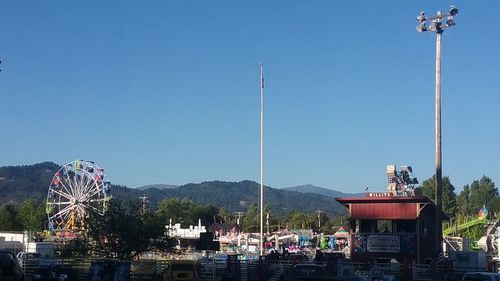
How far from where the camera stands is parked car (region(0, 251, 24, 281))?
86.9 feet

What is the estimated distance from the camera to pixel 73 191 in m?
94.3

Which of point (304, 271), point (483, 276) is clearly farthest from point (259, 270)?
point (483, 276)

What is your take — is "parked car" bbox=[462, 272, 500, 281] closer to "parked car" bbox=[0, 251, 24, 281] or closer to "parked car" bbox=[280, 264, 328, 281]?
"parked car" bbox=[280, 264, 328, 281]

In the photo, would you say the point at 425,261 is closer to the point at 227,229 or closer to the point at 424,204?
the point at 424,204

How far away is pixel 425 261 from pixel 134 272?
57.5ft

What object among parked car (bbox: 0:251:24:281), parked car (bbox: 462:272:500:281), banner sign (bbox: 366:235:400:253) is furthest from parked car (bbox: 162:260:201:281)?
banner sign (bbox: 366:235:400:253)

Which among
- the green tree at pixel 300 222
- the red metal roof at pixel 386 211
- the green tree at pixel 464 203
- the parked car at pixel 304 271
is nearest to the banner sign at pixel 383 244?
the red metal roof at pixel 386 211

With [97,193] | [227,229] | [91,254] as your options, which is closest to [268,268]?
[91,254]

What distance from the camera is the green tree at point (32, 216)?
11586cm

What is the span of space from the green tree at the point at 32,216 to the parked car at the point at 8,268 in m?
91.0

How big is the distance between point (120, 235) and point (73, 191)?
1877 inches

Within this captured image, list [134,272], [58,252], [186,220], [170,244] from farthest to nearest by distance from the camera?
[186,220], [58,252], [170,244], [134,272]

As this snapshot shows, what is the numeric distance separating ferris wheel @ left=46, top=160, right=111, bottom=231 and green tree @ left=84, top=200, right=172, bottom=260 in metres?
43.0

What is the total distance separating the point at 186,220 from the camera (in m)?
160
